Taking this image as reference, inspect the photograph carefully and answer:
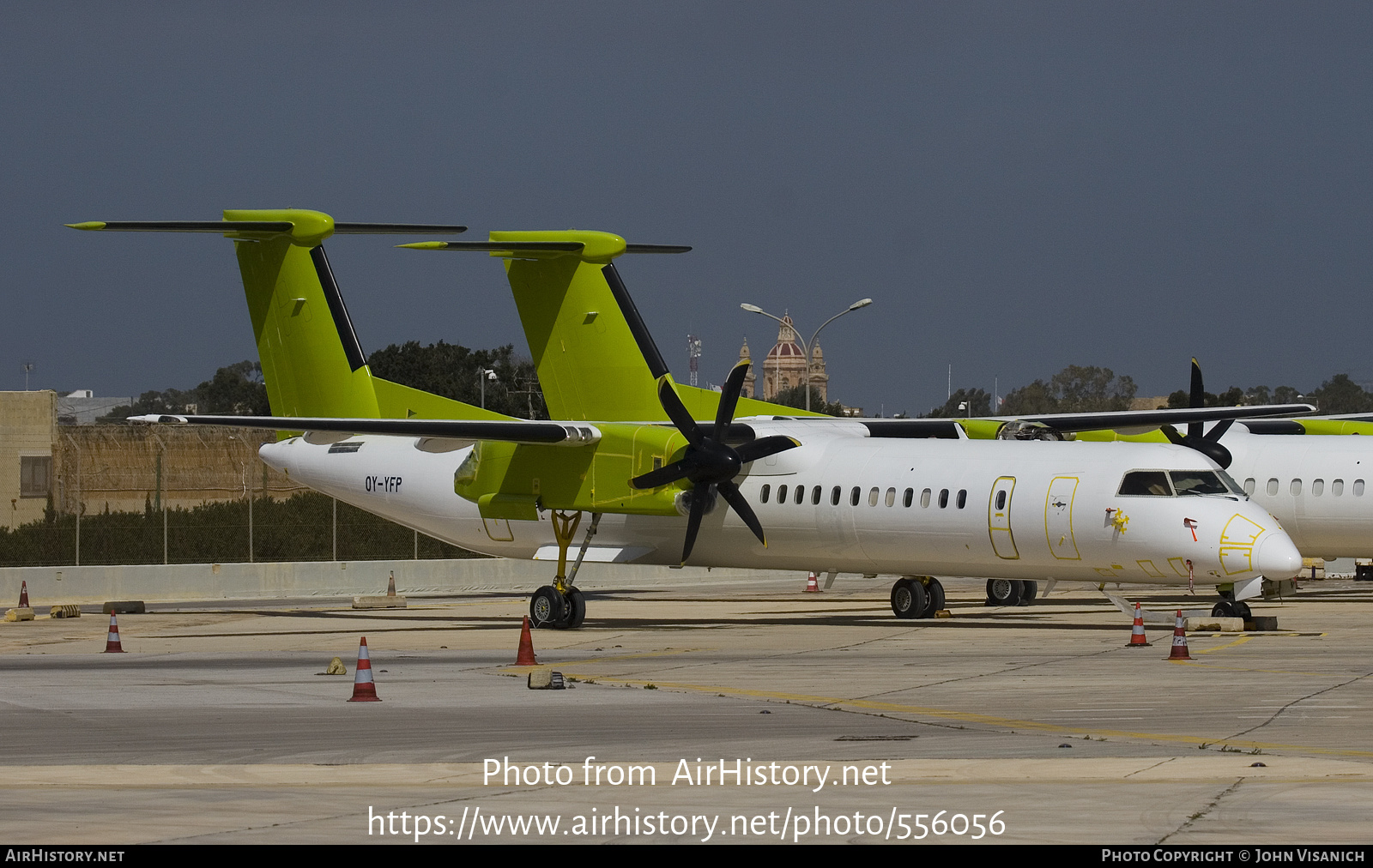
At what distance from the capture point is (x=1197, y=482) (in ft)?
78.8

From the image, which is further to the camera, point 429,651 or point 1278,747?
point 429,651

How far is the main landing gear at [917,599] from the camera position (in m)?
28.4

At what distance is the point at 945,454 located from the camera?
2652 cm

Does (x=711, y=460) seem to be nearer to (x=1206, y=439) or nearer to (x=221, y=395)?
(x=1206, y=439)

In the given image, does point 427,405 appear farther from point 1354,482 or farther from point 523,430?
point 1354,482

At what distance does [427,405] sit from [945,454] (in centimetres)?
1014

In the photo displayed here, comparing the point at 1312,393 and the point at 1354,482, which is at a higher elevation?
the point at 1312,393

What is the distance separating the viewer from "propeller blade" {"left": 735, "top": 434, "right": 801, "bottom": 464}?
1090 inches

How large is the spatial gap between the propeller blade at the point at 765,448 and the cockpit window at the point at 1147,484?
593cm

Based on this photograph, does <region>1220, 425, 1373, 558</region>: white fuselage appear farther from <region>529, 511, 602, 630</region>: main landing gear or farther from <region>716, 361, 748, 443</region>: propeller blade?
<region>529, 511, 602, 630</region>: main landing gear

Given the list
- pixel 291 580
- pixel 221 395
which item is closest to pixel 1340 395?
pixel 221 395

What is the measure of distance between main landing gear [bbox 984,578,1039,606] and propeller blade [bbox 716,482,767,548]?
6954mm

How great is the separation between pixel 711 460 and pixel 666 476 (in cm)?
81
